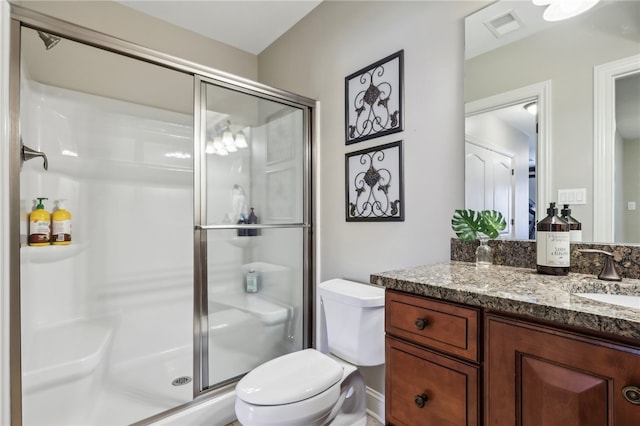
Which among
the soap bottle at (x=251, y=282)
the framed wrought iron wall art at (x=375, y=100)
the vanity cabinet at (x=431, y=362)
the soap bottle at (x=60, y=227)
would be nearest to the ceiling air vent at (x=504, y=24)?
the framed wrought iron wall art at (x=375, y=100)

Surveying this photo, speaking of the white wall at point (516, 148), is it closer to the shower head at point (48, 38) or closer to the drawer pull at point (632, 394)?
the drawer pull at point (632, 394)

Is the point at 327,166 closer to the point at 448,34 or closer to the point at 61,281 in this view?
the point at 448,34

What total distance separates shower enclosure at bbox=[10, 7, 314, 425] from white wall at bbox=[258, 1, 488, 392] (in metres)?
0.20

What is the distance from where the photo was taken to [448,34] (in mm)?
1376

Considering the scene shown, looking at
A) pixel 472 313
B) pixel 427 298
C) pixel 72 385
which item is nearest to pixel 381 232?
pixel 427 298

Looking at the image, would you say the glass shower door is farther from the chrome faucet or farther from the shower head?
the chrome faucet

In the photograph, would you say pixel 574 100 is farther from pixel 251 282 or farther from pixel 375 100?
pixel 251 282

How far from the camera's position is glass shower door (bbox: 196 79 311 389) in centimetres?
189

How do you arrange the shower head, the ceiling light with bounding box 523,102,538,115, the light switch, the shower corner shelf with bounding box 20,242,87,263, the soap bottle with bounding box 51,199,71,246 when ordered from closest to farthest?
the light switch < the ceiling light with bounding box 523,102,538,115 < the shower head < the shower corner shelf with bounding box 20,242,87,263 < the soap bottle with bounding box 51,199,71,246

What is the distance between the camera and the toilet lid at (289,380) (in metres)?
1.17

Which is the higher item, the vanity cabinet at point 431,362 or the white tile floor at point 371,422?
the vanity cabinet at point 431,362

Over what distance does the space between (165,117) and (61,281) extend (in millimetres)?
1284

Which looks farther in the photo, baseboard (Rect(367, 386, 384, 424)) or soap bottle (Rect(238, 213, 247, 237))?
soap bottle (Rect(238, 213, 247, 237))

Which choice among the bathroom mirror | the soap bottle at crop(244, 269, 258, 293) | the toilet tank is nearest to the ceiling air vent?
the bathroom mirror
